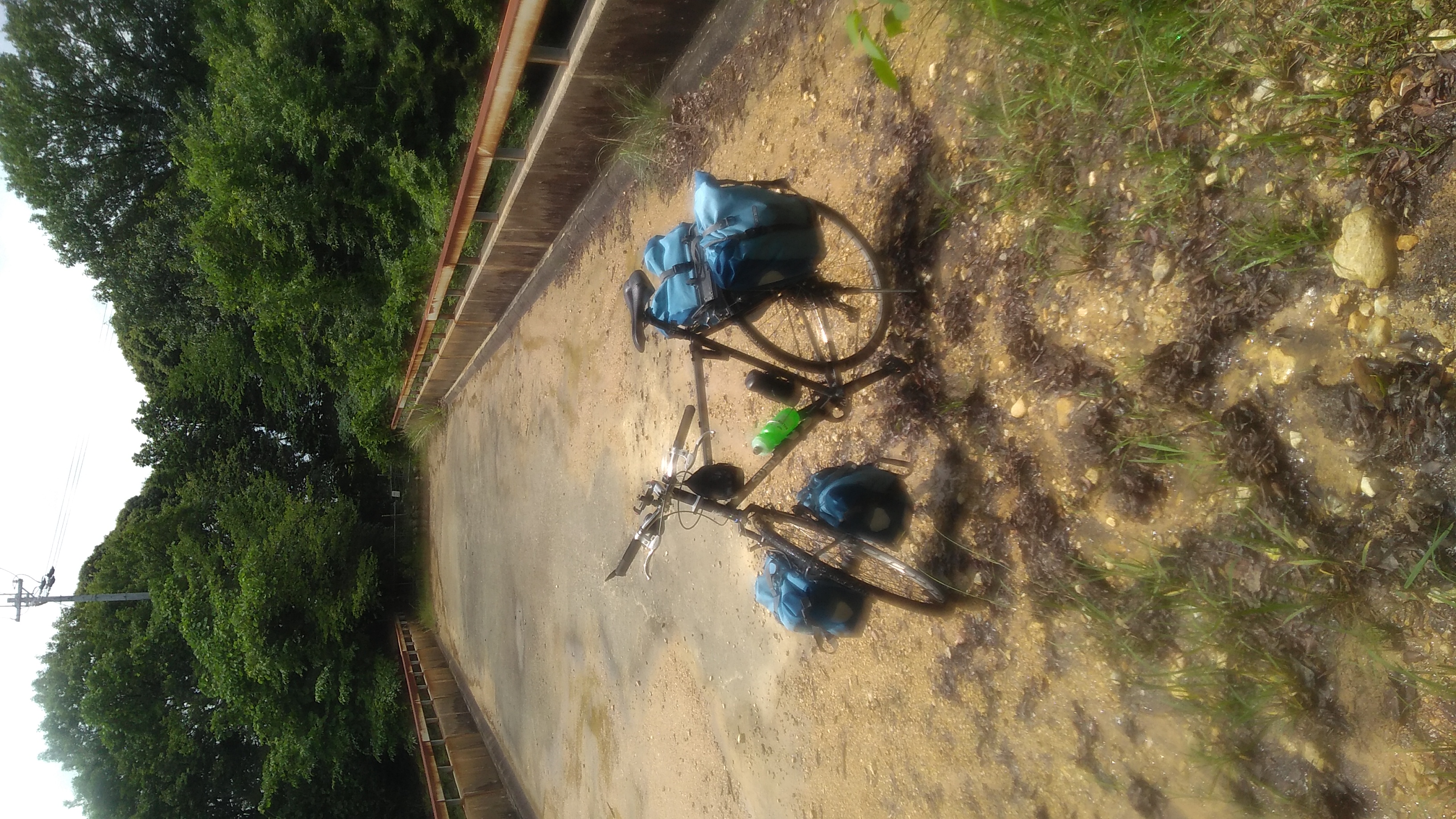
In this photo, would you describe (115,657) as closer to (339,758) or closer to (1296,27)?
(339,758)

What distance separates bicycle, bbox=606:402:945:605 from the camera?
3160 mm

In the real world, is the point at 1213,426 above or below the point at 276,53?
below

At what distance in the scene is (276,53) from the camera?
8.57 meters

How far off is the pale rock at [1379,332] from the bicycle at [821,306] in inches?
62.9

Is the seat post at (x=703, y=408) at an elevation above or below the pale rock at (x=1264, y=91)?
A: below

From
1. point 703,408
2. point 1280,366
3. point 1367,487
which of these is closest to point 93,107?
point 703,408

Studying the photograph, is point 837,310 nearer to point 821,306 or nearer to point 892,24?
point 821,306

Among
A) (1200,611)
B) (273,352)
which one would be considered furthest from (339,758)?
(1200,611)

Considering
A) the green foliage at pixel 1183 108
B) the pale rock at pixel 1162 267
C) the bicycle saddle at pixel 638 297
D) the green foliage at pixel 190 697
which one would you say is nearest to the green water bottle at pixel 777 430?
the bicycle saddle at pixel 638 297

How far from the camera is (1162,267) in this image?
2.39m

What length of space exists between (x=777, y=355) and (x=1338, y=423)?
206 cm

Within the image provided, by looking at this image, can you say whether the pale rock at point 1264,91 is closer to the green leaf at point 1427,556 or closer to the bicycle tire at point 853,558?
the green leaf at point 1427,556

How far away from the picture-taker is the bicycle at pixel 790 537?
10.4ft

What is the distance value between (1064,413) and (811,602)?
52.6 inches
